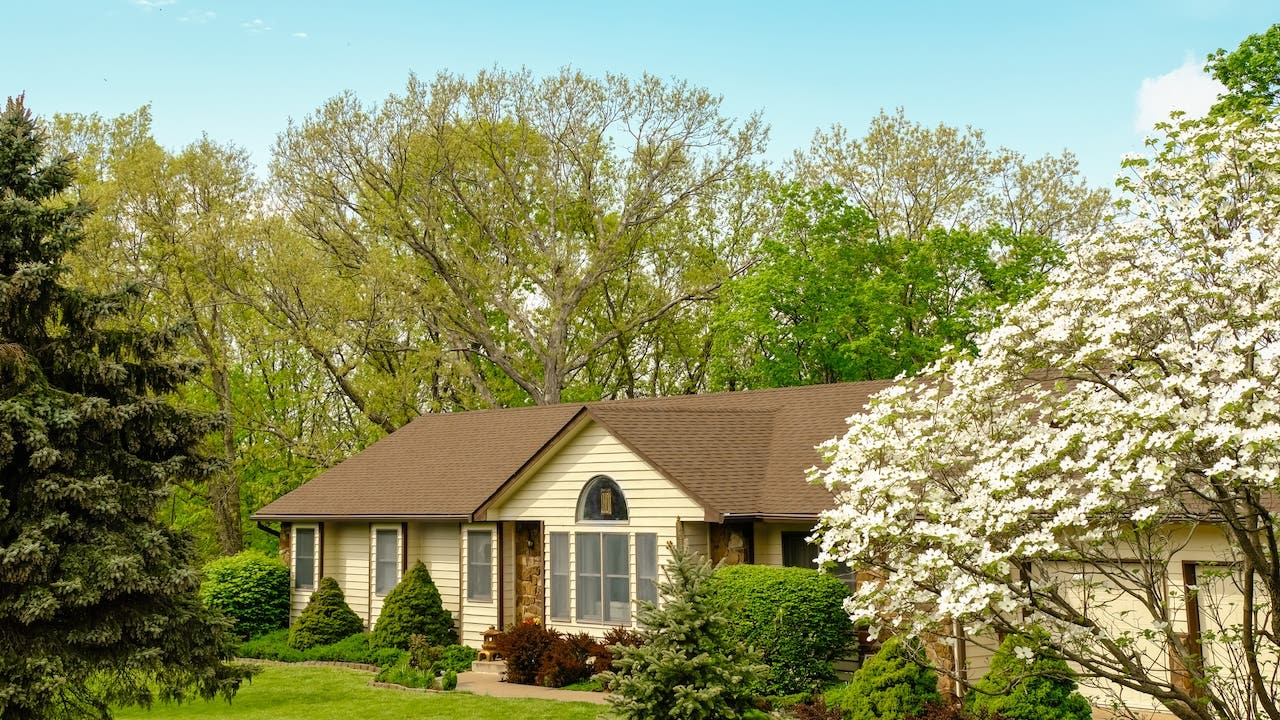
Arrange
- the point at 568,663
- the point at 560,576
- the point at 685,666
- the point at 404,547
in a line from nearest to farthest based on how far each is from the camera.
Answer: the point at 685,666
the point at 568,663
the point at 560,576
the point at 404,547

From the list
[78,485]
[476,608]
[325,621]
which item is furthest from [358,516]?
[78,485]

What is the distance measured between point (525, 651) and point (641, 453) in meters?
3.75

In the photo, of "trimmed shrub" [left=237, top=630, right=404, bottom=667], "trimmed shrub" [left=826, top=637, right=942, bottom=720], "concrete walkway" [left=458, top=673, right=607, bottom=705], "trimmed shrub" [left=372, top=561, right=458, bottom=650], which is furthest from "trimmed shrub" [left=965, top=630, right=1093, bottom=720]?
"trimmed shrub" [left=372, top=561, right=458, bottom=650]

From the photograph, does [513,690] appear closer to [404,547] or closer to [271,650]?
[404,547]

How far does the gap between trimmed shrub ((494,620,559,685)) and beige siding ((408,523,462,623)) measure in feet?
12.8

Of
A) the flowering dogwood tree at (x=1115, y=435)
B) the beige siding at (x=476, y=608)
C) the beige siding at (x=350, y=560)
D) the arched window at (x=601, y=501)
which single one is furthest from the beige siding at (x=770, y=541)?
the beige siding at (x=350, y=560)

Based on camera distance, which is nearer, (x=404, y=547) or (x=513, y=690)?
(x=513, y=690)

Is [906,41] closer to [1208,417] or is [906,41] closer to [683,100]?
[1208,417]

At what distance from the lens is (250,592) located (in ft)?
82.7

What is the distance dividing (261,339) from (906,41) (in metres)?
21.0

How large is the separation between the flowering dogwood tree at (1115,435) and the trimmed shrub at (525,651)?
10.1 metres

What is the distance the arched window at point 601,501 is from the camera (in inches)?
779

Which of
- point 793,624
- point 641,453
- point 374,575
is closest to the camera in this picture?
point 793,624

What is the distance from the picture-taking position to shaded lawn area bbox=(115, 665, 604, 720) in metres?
16.1
